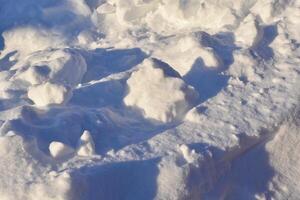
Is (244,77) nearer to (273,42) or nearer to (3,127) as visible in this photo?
(273,42)

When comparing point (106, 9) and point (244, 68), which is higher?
point (244, 68)

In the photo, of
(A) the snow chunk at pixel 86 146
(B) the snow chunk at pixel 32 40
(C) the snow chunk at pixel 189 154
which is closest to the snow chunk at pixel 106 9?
(B) the snow chunk at pixel 32 40

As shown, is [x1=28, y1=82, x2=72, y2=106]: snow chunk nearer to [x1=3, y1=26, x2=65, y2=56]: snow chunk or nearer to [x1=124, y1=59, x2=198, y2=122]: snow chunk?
[x1=124, y1=59, x2=198, y2=122]: snow chunk

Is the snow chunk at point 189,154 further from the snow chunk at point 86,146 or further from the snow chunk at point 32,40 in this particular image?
the snow chunk at point 32,40

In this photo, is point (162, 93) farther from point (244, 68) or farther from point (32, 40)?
point (32, 40)

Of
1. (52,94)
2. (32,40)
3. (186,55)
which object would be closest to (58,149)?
(52,94)

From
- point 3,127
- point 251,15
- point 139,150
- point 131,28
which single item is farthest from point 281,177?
point 131,28

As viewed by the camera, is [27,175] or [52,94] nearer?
[27,175]
